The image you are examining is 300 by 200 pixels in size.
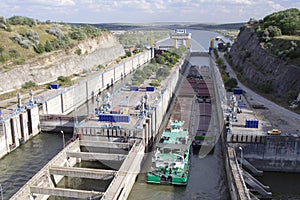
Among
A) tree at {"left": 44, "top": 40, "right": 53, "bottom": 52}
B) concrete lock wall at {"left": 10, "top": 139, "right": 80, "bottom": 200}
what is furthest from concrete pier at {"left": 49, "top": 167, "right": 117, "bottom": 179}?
tree at {"left": 44, "top": 40, "right": 53, "bottom": 52}

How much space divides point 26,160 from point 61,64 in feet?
125

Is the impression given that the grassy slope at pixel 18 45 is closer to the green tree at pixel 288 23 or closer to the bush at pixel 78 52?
the bush at pixel 78 52

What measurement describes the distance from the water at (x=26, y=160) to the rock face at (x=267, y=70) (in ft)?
106

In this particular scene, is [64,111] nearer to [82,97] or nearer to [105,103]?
[82,97]

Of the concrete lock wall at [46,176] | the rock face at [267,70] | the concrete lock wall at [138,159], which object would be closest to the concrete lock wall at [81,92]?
the concrete lock wall at [46,176]

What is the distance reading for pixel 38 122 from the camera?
41562mm

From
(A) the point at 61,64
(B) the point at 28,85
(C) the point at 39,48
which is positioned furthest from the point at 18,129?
(C) the point at 39,48

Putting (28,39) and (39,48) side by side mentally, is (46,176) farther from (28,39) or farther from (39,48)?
(28,39)

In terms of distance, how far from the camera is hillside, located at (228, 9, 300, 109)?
47.0 metres

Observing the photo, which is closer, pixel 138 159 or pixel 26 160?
pixel 138 159

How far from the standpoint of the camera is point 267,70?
5641 centimetres

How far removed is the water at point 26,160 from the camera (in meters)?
28.7

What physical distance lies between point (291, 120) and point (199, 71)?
1869 inches

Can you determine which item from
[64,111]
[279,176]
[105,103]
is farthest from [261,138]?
[64,111]
